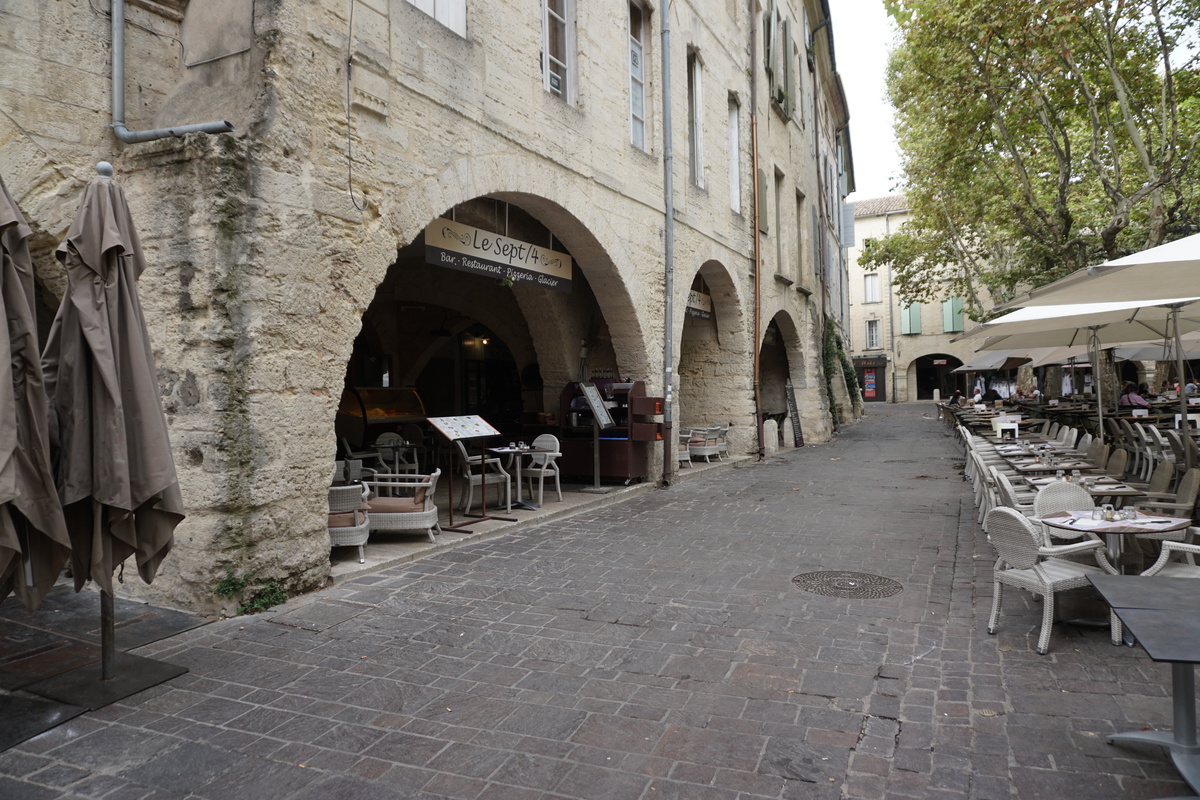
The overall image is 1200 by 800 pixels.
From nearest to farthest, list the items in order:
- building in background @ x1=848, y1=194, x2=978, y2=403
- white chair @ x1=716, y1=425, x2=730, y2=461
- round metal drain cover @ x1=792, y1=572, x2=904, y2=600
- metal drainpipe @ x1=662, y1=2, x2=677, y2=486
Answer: round metal drain cover @ x1=792, y1=572, x2=904, y2=600 → metal drainpipe @ x1=662, y1=2, x2=677, y2=486 → white chair @ x1=716, y1=425, x2=730, y2=461 → building in background @ x1=848, y1=194, x2=978, y2=403

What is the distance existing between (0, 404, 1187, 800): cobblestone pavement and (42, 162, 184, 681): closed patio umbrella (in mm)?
713

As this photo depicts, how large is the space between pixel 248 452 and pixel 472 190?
2.99 metres

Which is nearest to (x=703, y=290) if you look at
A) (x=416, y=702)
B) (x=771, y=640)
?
(x=771, y=640)

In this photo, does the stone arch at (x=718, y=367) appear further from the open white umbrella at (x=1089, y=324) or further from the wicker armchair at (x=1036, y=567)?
the wicker armchair at (x=1036, y=567)

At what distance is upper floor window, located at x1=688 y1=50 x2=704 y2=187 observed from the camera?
1171 centimetres

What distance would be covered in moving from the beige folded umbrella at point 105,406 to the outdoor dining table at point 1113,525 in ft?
15.1

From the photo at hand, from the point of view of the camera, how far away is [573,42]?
842cm

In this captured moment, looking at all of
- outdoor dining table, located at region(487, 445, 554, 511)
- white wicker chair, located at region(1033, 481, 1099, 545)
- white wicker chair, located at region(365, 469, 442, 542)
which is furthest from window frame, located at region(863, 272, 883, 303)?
white wicker chair, located at region(365, 469, 442, 542)

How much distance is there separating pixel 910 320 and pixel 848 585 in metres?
38.0

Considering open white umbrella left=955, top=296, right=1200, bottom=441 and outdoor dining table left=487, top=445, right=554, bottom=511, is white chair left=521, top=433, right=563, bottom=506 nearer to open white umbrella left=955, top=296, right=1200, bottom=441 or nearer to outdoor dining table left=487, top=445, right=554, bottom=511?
outdoor dining table left=487, top=445, right=554, bottom=511

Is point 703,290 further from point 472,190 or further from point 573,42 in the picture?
point 472,190

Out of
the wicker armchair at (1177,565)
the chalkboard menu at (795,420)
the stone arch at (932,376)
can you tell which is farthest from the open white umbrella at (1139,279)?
the stone arch at (932,376)

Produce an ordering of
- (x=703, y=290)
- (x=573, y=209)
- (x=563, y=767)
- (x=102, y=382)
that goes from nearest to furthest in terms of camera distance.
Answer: (x=563, y=767), (x=102, y=382), (x=573, y=209), (x=703, y=290)

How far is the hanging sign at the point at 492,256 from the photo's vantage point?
6.65 m
